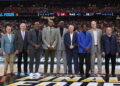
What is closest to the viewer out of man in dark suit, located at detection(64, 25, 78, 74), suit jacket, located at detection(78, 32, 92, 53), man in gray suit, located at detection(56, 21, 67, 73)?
suit jacket, located at detection(78, 32, 92, 53)

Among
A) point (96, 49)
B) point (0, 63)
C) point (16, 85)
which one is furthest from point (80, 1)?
point (16, 85)

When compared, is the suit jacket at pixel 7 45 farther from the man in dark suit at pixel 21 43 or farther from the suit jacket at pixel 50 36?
the suit jacket at pixel 50 36

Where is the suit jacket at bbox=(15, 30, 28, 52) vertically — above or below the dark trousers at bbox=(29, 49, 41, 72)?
above

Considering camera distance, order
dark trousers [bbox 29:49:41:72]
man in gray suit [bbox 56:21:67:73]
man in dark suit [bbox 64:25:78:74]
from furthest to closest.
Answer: man in gray suit [bbox 56:21:67:73] < dark trousers [bbox 29:49:41:72] < man in dark suit [bbox 64:25:78:74]

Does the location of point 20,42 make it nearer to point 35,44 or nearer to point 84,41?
point 35,44

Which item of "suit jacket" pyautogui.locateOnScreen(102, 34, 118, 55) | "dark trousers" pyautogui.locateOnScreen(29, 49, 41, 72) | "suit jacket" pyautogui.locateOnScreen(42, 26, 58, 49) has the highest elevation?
"suit jacket" pyautogui.locateOnScreen(42, 26, 58, 49)

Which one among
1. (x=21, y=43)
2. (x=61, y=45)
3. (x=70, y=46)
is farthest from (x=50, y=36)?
(x=21, y=43)

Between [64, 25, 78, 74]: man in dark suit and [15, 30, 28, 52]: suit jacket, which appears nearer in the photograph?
[64, 25, 78, 74]: man in dark suit

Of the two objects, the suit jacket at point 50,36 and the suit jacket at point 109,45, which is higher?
the suit jacket at point 50,36

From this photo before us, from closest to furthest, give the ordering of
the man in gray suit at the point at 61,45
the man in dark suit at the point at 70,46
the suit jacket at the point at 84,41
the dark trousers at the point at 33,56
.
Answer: the suit jacket at the point at 84,41, the man in dark suit at the point at 70,46, the dark trousers at the point at 33,56, the man in gray suit at the point at 61,45

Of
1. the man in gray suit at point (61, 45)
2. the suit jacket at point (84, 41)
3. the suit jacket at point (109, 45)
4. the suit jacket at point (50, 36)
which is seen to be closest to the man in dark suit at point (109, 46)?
the suit jacket at point (109, 45)

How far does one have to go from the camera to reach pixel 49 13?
111 ft

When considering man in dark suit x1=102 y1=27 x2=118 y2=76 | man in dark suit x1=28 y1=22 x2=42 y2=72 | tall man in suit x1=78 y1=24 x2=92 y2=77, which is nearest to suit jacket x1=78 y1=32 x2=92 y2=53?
tall man in suit x1=78 y1=24 x2=92 y2=77

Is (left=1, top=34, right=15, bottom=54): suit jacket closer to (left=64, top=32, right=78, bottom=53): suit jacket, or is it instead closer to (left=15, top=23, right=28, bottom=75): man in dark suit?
(left=15, top=23, right=28, bottom=75): man in dark suit
